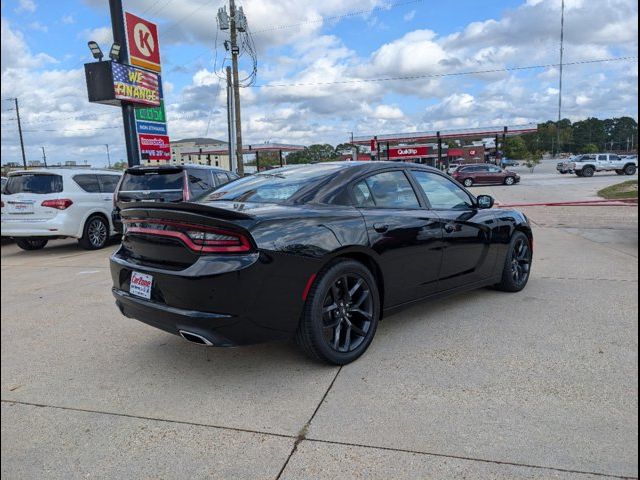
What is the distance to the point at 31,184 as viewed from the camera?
898 cm

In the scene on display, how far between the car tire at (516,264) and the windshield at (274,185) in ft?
7.46

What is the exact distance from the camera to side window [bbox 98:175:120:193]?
10109mm

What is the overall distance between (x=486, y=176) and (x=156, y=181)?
27391 millimetres

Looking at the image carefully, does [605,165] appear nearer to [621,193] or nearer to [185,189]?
[621,193]

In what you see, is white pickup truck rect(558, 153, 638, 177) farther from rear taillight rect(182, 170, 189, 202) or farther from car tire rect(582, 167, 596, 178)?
rear taillight rect(182, 170, 189, 202)

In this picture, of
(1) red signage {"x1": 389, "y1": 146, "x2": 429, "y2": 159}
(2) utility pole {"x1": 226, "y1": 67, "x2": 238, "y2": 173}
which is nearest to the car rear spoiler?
(2) utility pole {"x1": 226, "y1": 67, "x2": 238, "y2": 173}

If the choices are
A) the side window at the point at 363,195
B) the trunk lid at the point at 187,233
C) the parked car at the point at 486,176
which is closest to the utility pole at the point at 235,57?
the parked car at the point at 486,176

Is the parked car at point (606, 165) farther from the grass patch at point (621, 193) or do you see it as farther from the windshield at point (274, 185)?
the windshield at point (274, 185)

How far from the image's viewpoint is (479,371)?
10.8 feet

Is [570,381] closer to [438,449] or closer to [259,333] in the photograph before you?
[438,449]

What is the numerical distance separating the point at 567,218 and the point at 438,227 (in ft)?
34.4

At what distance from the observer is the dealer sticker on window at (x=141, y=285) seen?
321cm

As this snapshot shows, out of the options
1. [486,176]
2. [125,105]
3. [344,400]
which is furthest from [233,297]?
[486,176]

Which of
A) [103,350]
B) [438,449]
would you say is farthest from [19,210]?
[438,449]
